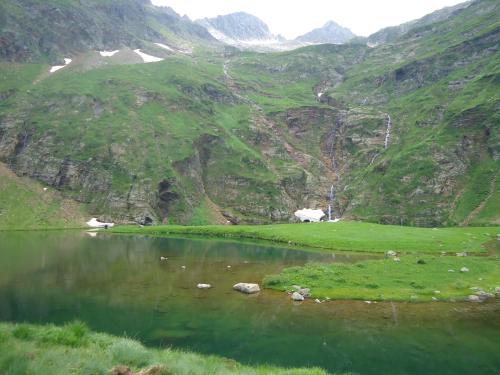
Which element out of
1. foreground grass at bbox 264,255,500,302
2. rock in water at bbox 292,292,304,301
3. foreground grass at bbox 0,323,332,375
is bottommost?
rock in water at bbox 292,292,304,301

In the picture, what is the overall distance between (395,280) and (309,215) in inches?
4680

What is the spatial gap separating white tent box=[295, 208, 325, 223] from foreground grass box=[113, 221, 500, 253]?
48.7 m

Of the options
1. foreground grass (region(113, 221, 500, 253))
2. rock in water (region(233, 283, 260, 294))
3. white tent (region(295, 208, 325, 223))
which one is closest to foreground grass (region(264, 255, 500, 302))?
rock in water (region(233, 283, 260, 294))

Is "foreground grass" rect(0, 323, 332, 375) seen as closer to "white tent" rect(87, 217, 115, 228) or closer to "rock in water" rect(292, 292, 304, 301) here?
"rock in water" rect(292, 292, 304, 301)

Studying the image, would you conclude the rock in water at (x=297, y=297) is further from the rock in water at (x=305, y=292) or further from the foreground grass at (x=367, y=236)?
the foreground grass at (x=367, y=236)

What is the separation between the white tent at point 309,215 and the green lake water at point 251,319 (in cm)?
10888

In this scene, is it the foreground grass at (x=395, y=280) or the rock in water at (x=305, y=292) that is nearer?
the rock in water at (x=305, y=292)

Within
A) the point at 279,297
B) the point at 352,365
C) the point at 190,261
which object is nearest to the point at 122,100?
the point at 190,261

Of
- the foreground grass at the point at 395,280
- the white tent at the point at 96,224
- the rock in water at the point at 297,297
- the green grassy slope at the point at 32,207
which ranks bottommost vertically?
the white tent at the point at 96,224

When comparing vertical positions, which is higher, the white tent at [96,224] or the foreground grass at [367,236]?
the foreground grass at [367,236]

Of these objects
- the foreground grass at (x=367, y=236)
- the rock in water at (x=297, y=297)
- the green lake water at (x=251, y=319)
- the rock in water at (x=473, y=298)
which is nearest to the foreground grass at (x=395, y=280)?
the rock in water at (x=473, y=298)

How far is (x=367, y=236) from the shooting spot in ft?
300

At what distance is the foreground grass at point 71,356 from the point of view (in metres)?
11.6

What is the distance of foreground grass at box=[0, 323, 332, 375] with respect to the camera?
1159 cm
